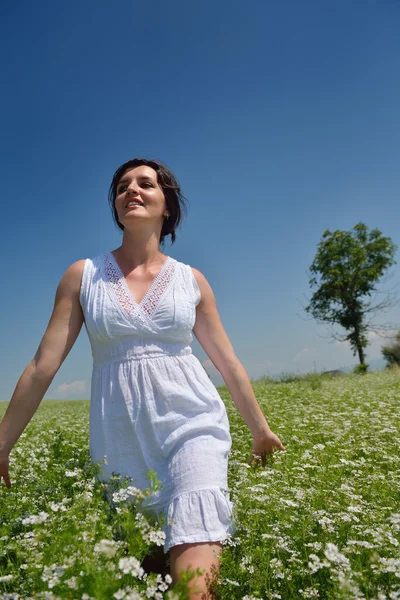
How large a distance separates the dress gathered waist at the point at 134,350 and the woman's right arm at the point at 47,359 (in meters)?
0.28

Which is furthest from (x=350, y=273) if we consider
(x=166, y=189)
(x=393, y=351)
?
(x=166, y=189)

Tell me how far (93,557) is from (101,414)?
1312 millimetres

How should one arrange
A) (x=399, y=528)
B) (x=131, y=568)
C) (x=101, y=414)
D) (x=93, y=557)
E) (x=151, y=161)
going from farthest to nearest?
(x=151, y=161) < (x=101, y=414) < (x=399, y=528) < (x=93, y=557) < (x=131, y=568)

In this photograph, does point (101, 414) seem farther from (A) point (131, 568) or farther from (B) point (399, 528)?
(B) point (399, 528)

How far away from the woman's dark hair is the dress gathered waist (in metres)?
1.23

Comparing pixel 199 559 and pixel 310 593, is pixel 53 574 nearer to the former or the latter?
pixel 199 559

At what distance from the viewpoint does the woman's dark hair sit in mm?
3967

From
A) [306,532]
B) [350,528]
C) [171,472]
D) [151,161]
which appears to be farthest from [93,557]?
[151,161]

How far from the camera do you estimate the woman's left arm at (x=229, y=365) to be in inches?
146

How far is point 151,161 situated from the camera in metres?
3.97

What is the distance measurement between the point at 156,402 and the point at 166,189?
1860 millimetres

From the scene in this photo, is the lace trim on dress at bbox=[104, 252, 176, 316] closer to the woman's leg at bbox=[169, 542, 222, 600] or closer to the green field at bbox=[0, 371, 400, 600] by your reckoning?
the green field at bbox=[0, 371, 400, 600]

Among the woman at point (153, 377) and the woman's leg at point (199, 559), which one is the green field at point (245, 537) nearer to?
the woman's leg at point (199, 559)

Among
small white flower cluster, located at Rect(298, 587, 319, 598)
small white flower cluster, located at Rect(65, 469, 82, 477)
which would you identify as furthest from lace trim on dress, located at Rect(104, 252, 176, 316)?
small white flower cluster, located at Rect(298, 587, 319, 598)
